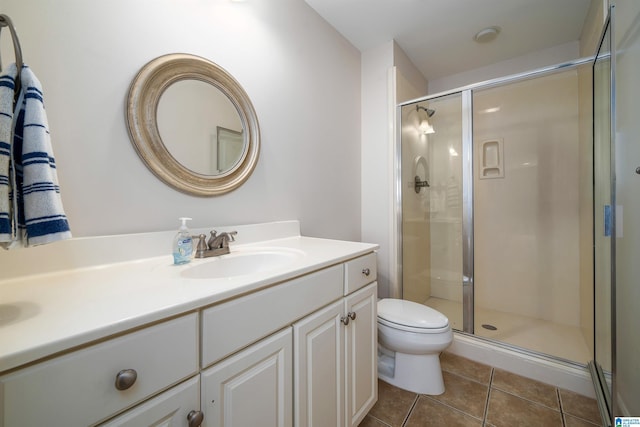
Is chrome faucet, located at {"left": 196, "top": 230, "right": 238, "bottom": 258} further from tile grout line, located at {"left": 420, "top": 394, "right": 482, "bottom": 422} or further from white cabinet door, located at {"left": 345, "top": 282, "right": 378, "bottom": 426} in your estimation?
tile grout line, located at {"left": 420, "top": 394, "right": 482, "bottom": 422}

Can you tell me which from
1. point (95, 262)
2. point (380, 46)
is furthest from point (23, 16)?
point (380, 46)

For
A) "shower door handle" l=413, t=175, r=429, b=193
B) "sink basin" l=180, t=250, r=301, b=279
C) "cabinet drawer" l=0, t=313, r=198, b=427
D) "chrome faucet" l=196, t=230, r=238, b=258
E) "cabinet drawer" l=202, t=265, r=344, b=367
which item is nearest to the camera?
"cabinet drawer" l=0, t=313, r=198, b=427

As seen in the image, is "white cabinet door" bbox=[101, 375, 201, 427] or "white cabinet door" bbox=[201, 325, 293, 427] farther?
"white cabinet door" bbox=[201, 325, 293, 427]

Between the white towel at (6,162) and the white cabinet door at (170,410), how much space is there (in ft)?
1.31

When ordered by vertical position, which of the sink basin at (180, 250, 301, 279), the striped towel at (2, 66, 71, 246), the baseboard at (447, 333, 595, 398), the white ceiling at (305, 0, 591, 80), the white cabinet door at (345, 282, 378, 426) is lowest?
the baseboard at (447, 333, 595, 398)

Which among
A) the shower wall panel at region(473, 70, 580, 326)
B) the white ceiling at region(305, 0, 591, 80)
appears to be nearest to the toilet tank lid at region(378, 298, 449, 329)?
the shower wall panel at region(473, 70, 580, 326)

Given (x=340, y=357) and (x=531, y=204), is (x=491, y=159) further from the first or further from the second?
(x=340, y=357)

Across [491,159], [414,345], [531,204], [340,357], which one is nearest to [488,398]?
[414,345]

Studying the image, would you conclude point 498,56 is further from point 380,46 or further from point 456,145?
point 380,46

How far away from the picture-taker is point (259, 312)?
0.72 m

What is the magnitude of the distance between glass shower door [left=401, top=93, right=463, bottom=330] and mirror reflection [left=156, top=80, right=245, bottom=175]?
1432mm

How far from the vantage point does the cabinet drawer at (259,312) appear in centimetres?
61

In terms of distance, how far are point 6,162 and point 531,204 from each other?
3.01 metres

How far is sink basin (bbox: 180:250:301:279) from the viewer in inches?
36.4
